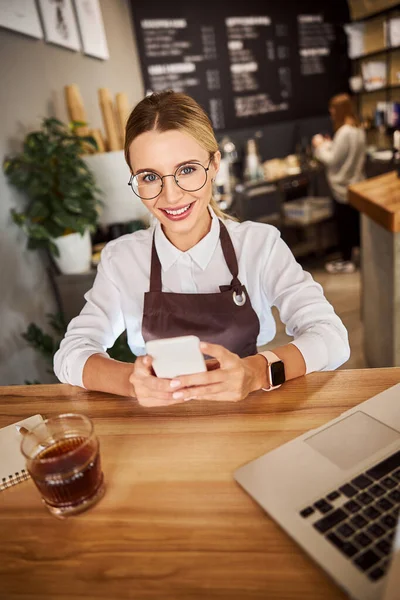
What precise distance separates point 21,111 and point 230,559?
2.62 m

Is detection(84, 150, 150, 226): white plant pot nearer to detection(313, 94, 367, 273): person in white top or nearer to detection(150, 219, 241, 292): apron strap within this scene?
detection(150, 219, 241, 292): apron strap

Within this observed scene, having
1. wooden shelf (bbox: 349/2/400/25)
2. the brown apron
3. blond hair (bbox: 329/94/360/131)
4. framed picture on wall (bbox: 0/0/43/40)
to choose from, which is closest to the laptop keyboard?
the brown apron

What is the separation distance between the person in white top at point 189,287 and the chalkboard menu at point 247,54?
3915 millimetres

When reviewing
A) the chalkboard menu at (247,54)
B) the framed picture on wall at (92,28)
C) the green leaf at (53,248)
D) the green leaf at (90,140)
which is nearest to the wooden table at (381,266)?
the green leaf at (90,140)

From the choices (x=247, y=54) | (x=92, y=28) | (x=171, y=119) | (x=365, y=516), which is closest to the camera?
(x=365, y=516)

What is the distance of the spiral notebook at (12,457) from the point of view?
2.82 ft

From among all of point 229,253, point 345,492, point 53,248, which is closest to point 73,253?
point 53,248

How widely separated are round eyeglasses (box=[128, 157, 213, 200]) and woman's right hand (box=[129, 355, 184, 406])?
50 centimetres

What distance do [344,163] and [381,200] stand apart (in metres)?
2.63

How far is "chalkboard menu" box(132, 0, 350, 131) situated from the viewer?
15.4 ft

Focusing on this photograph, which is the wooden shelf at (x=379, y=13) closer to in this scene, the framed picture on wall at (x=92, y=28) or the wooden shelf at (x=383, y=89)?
the wooden shelf at (x=383, y=89)

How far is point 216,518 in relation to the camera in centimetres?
71

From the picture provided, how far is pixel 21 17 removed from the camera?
2564 millimetres

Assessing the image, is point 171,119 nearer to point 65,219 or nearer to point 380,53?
point 65,219
